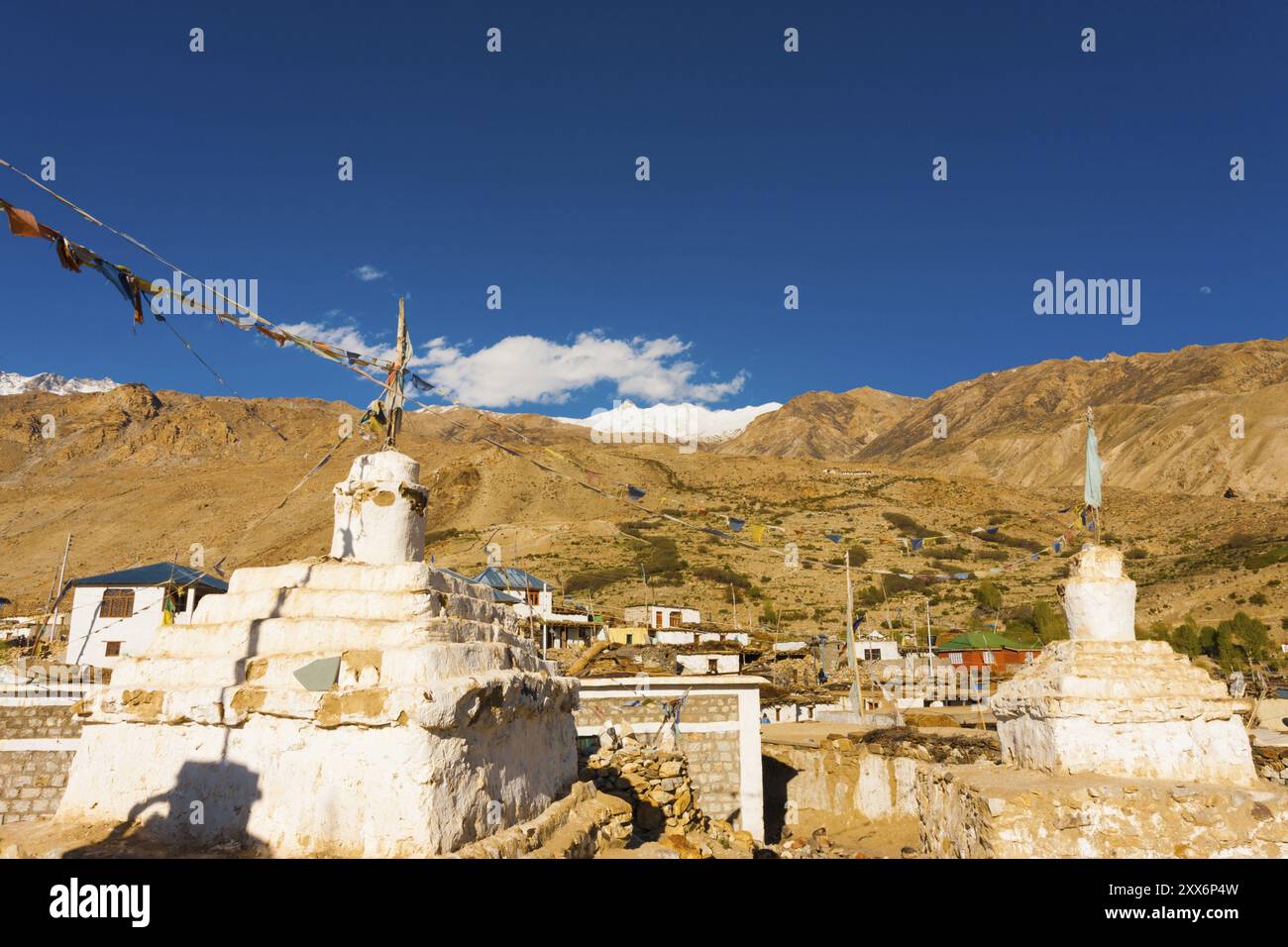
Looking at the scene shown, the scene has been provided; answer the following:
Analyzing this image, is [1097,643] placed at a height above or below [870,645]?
above

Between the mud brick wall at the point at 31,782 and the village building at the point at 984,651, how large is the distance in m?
33.3

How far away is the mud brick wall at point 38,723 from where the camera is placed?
47.0 feet

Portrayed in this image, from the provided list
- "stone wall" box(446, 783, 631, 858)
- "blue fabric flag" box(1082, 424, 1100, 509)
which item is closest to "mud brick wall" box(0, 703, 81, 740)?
"stone wall" box(446, 783, 631, 858)

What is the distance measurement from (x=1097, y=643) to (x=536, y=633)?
80.8 ft

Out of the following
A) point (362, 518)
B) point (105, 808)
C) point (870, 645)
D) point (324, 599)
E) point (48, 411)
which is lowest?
point (870, 645)

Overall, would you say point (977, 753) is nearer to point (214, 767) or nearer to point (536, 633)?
point (214, 767)

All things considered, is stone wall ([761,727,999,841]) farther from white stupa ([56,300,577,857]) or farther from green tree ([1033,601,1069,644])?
green tree ([1033,601,1069,644])

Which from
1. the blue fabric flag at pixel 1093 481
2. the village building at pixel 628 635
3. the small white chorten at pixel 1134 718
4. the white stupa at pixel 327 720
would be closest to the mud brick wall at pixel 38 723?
the white stupa at pixel 327 720

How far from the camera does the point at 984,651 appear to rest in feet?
124

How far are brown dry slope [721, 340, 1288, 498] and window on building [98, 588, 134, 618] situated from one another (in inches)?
2046

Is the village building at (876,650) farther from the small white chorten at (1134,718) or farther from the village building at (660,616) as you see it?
the small white chorten at (1134,718)

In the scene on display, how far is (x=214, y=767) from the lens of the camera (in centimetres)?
629
